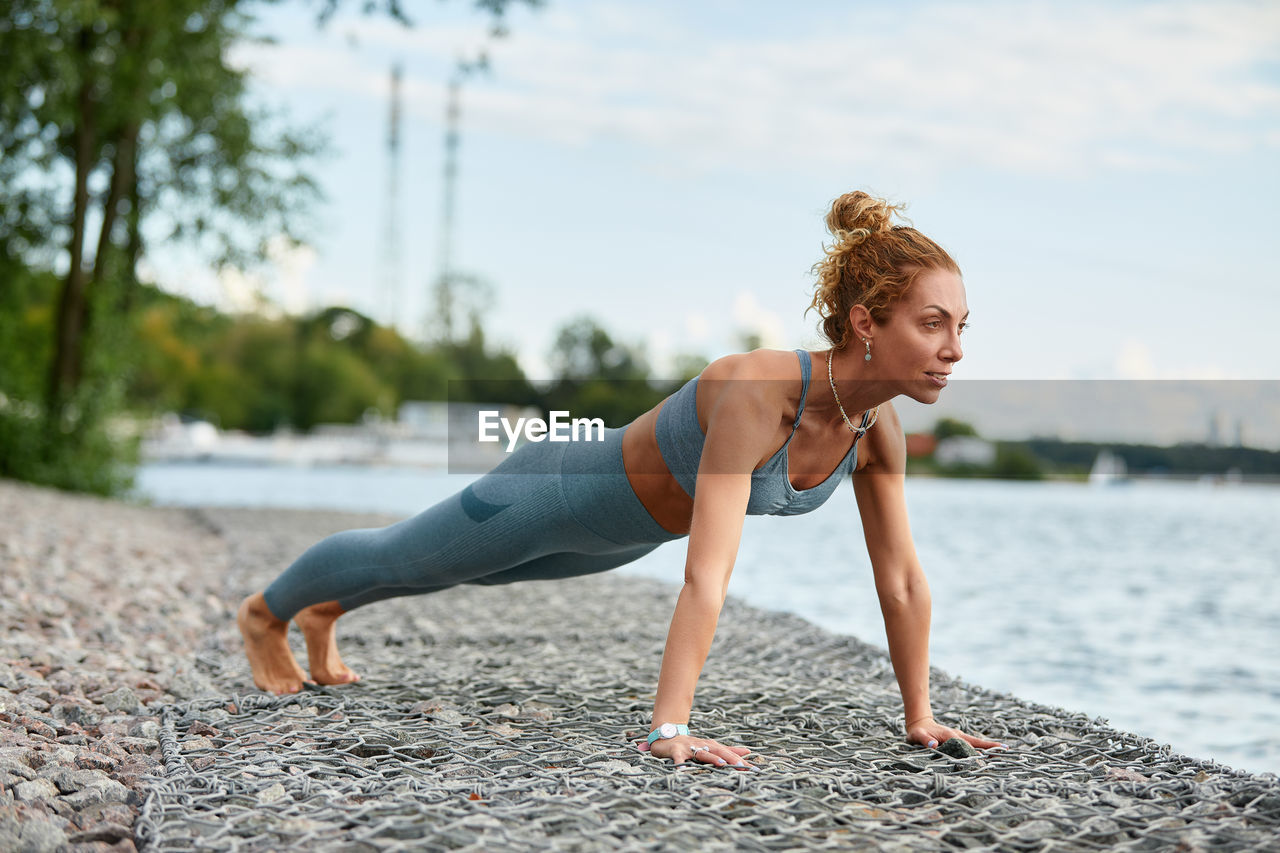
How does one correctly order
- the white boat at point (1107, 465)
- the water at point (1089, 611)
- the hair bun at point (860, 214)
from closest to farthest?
1. the hair bun at point (860, 214)
2. the water at point (1089, 611)
3. the white boat at point (1107, 465)

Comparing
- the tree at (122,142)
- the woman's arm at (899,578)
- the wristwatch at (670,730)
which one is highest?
the tree at (122,142)

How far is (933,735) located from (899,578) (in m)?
0.43

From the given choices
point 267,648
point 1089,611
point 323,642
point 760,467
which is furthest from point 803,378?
point 1089,611

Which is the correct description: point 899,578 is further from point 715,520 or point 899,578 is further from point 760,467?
point 715,520

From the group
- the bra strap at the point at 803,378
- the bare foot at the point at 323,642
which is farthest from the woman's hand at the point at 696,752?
the bare foot at the point at 323,642

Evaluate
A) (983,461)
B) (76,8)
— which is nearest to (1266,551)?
(983,461)

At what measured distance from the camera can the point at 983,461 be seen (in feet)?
102

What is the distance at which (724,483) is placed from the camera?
2586 mm

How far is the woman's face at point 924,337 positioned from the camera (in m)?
2.55

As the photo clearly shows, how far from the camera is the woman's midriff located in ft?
9.32

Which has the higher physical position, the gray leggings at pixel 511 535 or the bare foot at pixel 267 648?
the gray leggings at pixel 511 535

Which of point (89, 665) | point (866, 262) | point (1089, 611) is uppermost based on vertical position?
point (866, 262)

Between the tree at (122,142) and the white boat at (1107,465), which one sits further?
the white boat at (1107,465)

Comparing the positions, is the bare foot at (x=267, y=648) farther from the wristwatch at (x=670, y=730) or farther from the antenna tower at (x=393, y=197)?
the antenna tower at (x=393, y=197)
